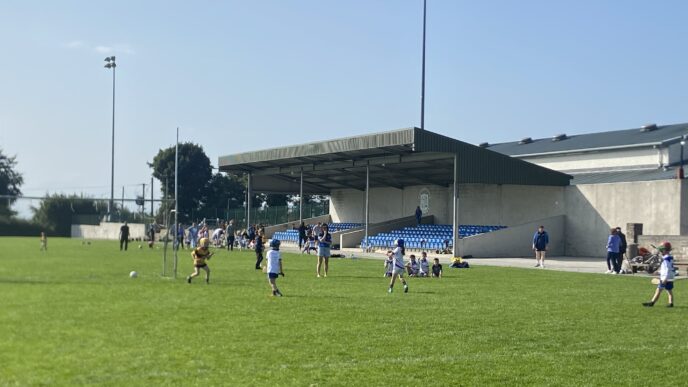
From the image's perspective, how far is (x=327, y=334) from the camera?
1295 centimetres

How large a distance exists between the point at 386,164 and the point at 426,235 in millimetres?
5369

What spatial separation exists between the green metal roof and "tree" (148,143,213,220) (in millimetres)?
33446

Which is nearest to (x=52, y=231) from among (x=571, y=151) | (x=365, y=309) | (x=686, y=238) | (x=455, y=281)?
(x=455, y=281)

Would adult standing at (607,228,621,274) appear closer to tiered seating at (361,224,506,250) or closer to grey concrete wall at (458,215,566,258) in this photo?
grey concrete wall at (458,215,566,258)

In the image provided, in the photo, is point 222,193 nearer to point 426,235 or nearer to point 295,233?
point 295,233

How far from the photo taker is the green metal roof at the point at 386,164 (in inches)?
1673

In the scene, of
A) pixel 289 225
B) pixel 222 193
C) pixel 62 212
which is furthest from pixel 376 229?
pixel 222 193

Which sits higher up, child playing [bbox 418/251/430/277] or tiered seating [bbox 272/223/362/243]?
tiered seating [bbox 272/223/362/243]

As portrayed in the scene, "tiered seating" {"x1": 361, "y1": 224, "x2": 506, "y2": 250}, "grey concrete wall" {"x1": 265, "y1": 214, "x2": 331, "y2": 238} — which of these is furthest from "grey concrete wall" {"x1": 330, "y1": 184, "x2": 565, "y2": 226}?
"grey concrete wall" {"x1": 265, "y1": 214, "x2": 331, "y2": 238}

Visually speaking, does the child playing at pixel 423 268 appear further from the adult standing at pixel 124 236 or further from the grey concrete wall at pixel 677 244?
the adult standing at pixel 124 236

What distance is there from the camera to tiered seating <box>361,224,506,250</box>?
46672mm

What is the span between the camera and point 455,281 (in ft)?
84.4

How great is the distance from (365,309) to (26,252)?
1480 cm

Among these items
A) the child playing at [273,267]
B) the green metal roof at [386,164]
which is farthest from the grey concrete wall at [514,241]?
the child playing at [273,267]
